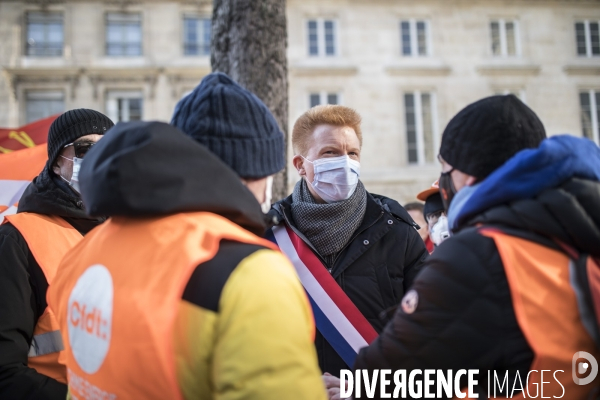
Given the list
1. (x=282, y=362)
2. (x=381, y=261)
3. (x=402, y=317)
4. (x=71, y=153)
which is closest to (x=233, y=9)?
(x=71, y=153)

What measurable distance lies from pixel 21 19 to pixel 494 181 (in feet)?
58.9

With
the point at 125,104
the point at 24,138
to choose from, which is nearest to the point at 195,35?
the point at 125,104

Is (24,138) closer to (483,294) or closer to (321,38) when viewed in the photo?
(483,294)

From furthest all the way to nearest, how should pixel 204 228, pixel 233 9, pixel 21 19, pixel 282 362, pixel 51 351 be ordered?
pixel 21 19
pixel 233 9
pixel 51 351
pixel 204 228
pixel 282 362

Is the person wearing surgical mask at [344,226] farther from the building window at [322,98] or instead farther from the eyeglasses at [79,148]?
the building window at [322,98]

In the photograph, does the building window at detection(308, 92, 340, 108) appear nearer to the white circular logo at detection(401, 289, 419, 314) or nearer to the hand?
the hand

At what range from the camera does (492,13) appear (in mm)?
16969

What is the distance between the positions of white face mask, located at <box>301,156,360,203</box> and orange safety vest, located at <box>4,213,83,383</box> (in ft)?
4.05

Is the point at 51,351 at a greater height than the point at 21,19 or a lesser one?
lesser

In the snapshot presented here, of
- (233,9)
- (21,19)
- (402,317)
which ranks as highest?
(21,19)

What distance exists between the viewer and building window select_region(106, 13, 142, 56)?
16328mm

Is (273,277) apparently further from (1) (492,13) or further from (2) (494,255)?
(1) (492,13)

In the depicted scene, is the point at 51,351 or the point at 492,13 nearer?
the point at 51,351

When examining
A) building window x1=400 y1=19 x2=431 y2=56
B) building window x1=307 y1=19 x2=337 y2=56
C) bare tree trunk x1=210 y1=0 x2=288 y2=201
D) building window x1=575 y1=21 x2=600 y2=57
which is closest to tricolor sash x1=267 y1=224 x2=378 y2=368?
bare tree trunk x1=210 y1=0 x2=288 y2=201
